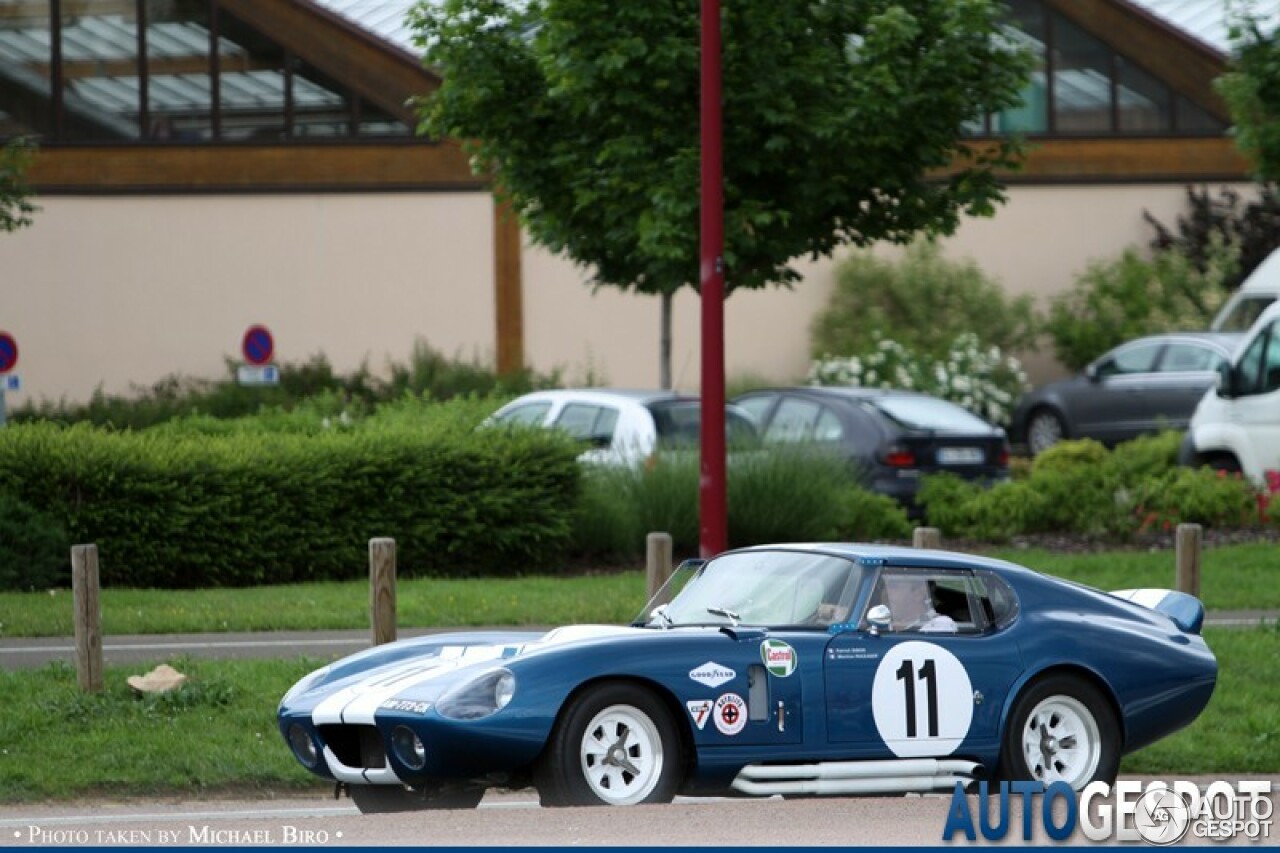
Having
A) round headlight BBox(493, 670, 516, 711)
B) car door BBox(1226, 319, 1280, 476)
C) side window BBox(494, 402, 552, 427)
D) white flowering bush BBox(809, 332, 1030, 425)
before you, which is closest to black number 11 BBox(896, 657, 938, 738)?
round headlight BBox(493, 670, 516, 711)

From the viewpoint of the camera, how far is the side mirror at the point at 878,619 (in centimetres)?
913

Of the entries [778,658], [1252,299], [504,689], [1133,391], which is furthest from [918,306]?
[504,689]

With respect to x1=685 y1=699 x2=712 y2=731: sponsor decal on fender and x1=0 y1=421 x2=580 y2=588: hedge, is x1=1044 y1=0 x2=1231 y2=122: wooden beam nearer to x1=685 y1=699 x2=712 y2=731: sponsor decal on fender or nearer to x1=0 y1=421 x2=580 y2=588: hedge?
x1=0 y1=421 x2=580 y2=588: hedge

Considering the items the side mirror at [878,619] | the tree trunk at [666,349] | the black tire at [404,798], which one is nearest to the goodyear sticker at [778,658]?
the side mirror at [878,619]

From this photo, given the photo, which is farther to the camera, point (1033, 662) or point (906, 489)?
point (906, 489)

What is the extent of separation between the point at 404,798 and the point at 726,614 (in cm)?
154

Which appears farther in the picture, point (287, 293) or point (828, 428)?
point (287, 293)

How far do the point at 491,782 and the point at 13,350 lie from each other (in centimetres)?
1746

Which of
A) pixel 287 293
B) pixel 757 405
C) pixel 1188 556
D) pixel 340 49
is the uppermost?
pixel 340 49

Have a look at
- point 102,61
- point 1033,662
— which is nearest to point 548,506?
point 1033,662

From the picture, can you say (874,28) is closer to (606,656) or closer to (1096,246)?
(606,656)

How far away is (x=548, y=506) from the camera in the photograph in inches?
705

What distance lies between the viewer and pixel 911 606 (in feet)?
30.8

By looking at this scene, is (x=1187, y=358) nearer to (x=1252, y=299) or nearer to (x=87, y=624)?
(x=1252, y=299)
